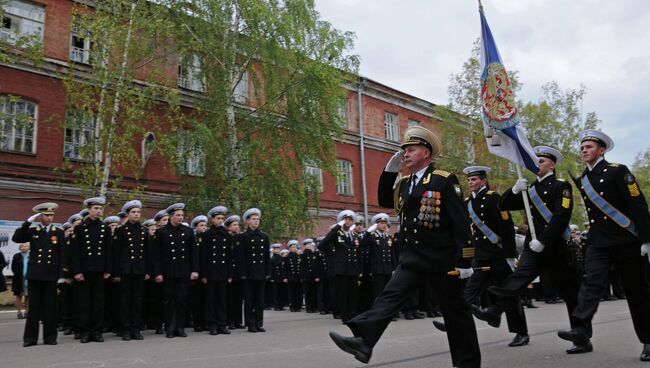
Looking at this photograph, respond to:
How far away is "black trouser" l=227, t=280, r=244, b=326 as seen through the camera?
10.8 meters

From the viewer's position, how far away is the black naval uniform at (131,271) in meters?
9.32

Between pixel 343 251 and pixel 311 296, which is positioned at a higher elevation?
pixel 343 251

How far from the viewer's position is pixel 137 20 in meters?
17.4

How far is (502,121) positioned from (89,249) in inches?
264

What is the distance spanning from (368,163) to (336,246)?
69.2ft

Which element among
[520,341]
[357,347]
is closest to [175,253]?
[520,341]

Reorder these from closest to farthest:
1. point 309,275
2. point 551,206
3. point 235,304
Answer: point 551,206 → point 235,304 → point 309,275

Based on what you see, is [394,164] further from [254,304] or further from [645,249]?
[254,304]

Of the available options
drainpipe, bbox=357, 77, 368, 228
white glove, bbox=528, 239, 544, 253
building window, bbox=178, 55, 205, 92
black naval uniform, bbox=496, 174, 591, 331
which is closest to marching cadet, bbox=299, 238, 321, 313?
building window, bbox=178, 55, 205, 92

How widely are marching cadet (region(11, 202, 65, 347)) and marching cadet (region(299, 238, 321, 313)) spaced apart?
320 inches

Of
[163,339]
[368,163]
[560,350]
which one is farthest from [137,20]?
[368,163]

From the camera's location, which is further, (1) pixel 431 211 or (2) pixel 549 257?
(2) pixel 549 257

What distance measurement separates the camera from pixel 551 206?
6.81m

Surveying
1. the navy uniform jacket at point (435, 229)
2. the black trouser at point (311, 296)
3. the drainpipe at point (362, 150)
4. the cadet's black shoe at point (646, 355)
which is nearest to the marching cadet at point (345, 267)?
the black trouser at point (311, 296)
